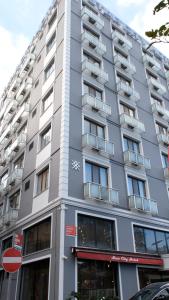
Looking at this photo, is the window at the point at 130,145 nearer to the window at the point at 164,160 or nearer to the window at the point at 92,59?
the window at the point at 164,160

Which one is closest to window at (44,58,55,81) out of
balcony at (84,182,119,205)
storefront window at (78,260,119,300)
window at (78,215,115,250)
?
balcony at (84,182,119,205)

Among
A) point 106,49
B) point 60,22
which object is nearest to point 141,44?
point 106,49

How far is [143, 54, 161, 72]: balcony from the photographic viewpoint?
31409mm

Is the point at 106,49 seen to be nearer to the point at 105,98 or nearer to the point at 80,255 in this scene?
the point at 105,98

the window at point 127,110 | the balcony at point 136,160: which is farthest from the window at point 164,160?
the window at point 127,110

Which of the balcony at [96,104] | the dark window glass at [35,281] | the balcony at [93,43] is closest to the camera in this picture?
the dark window glass at [35,281]

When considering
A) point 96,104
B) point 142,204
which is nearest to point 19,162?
point 96,104

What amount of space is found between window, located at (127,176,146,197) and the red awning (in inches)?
175

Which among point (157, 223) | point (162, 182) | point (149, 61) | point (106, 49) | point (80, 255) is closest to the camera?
point (80, 255)

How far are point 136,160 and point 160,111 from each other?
330 inches

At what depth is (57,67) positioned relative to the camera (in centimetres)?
2327

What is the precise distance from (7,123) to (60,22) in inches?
490

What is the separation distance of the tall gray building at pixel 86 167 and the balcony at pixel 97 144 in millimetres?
74

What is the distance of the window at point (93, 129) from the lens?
67.7ft
